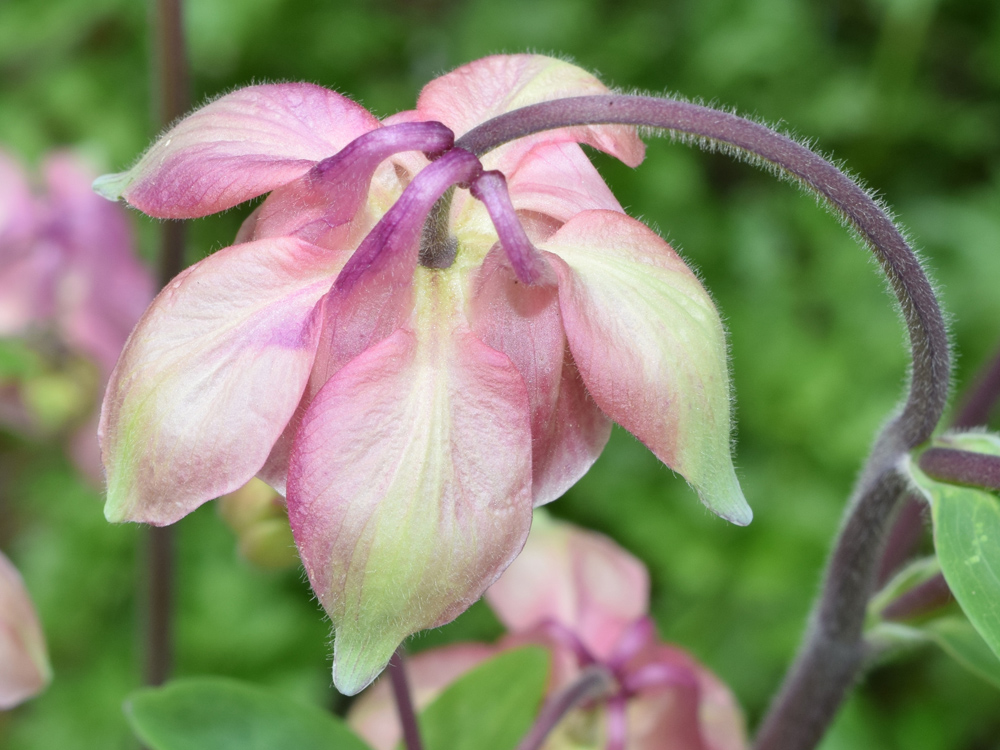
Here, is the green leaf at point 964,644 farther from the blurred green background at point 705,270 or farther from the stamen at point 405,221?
the blurred green background at point 705,270

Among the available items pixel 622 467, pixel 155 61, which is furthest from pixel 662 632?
pixel 155 61

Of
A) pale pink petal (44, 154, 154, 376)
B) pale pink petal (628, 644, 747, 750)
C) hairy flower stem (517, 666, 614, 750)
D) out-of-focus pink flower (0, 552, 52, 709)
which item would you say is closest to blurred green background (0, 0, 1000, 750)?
pale pink petal (44, 154, 154, 376)

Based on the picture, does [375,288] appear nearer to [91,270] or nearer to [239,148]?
[239,148]

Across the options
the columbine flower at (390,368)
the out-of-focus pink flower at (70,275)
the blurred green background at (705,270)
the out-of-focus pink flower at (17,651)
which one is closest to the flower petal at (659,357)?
the columbine flower at (390,368)

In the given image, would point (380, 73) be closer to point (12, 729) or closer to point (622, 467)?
point (622, 467)

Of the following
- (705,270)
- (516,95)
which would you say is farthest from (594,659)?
(705,270)

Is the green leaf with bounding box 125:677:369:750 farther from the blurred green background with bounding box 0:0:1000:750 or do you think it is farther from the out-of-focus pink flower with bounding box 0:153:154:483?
the blurred green background with bounding box 0:0:1000:750

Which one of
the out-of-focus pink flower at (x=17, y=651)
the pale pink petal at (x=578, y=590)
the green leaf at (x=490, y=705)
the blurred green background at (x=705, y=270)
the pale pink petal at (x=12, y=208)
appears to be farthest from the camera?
the blurred green background at (x=705, y=270)
